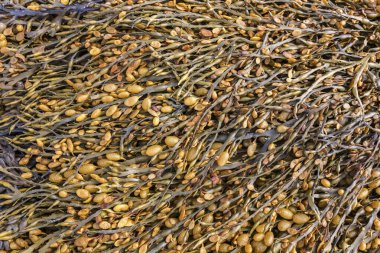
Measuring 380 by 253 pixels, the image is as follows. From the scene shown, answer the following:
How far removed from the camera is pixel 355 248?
3.69 ft

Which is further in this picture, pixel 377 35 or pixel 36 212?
pixel 377 35

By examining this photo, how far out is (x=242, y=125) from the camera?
1141 mm

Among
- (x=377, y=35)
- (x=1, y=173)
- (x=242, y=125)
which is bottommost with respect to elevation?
(x=1, y=173)

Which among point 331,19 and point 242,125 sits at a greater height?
point 331,19

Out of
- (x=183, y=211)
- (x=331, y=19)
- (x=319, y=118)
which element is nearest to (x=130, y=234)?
(x=183, y=211)

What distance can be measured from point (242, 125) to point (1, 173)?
2.07ft

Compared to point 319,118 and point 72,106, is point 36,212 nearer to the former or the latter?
point 72,106

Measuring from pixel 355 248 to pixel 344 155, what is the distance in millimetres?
233

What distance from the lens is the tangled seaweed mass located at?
1121 mm

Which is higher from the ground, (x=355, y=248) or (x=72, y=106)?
(x=72, y=106)

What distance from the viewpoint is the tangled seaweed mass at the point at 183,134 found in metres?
1.12

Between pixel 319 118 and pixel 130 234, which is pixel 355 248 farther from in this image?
pixel 130 234

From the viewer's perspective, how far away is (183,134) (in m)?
1.15

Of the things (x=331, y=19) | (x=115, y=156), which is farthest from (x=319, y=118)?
(x=115, y=156)
